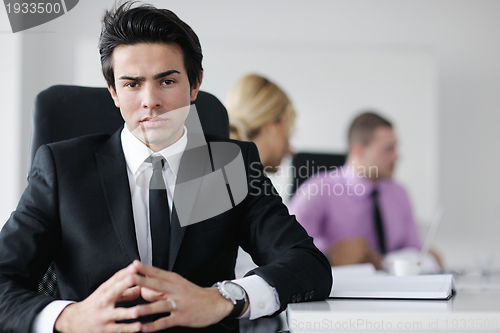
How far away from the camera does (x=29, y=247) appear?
1.00 metres

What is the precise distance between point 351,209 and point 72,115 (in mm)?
2159

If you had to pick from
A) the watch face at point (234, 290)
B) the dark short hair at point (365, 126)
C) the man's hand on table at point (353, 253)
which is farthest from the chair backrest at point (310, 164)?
the watch face at point (234, 290)

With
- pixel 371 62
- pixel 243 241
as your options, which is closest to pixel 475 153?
pixel 371 62

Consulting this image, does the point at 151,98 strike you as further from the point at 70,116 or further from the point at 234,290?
the point at 234,290

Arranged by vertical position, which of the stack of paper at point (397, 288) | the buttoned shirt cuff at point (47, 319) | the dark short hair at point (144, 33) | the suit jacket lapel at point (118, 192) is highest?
the dark short hair at point (144, 33)

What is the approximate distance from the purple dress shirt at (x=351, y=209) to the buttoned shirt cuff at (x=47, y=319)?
2.12 metres

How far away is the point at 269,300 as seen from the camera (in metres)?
0.92

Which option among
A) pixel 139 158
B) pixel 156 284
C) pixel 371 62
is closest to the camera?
pixel 156 284

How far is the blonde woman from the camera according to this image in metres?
2.47

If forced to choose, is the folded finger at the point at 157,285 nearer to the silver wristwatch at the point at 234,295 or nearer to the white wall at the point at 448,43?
the silver wristwatch at the point at 234,295

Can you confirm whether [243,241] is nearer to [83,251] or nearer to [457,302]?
[83,251]

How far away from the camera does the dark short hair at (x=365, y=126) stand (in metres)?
3.18

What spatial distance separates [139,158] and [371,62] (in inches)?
97.8

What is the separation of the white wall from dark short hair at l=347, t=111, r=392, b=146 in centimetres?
54
